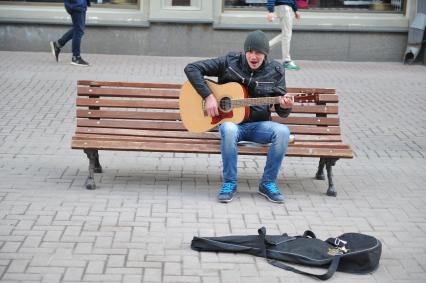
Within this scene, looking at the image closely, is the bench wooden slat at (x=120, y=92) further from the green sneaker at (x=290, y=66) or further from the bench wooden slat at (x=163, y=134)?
the green sneaker at (x=290, y=66)

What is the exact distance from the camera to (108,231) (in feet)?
17.7

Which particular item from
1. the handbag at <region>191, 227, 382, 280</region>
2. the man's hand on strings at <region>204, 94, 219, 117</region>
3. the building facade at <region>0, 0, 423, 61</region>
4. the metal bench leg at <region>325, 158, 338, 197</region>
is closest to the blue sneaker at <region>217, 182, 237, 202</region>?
the man's hand on strings at <region>204, 94, 219, 117</region>

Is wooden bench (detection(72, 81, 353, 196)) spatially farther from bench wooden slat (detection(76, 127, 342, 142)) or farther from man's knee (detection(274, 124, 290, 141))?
man's knee (detection(274, 124, 290, 141))

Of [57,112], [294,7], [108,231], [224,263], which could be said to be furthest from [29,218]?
[294,7]

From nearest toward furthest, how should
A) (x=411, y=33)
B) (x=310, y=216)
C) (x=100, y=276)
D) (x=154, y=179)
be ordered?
1. (x=100, y=276)
2. (x=310, y=216)
3. (x=154, y=179)
4. (x=411, y=33)

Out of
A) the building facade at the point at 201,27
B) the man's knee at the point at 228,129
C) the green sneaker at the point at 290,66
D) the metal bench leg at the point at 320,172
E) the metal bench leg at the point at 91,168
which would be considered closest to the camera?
the man's knee at the point at 228,129

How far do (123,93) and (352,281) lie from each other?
9.15 feet

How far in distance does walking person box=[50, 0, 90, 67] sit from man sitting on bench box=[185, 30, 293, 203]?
611 centimetres

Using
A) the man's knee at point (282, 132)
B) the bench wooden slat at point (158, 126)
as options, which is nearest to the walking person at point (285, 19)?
the bench wooden slat at point (158, 126)

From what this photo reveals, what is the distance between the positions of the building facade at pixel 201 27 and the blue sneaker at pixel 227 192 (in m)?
7.60

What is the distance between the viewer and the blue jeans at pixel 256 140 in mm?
6098

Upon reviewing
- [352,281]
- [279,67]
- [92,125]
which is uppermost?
[279,67]

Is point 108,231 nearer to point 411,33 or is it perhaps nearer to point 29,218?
point 29,218

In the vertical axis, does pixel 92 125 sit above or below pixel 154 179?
above
